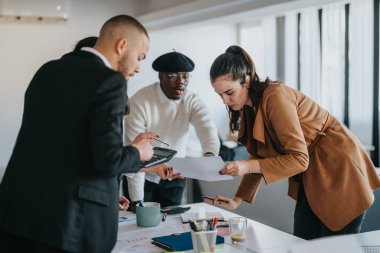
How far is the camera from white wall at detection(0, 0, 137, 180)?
5324mm

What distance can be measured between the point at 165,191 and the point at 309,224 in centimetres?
107

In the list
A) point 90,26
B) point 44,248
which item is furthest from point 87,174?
point 90,26

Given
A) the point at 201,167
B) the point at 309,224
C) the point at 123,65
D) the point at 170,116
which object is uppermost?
the point at 123,65

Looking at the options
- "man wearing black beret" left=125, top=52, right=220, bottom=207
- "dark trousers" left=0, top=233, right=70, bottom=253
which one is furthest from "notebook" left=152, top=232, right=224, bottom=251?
"man wearing black beret" left=125, top=52, right=220, bottom=207

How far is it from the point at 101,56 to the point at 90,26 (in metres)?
4.31

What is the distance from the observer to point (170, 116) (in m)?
3.02

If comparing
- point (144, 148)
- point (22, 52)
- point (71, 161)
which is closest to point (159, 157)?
point (144, 148)

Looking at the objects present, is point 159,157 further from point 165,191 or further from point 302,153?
point 165,191

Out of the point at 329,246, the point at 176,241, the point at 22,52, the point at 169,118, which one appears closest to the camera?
the point at 329,246

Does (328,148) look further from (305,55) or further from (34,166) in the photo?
(305,55)

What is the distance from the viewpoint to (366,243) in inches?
47.6

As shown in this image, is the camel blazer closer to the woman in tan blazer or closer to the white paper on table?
the woman in tan blazer

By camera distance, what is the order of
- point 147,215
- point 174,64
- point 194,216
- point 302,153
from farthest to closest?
point 174,64 < point 194,216 < point 147,215 < point 302,153

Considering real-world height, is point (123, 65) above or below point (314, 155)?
above
